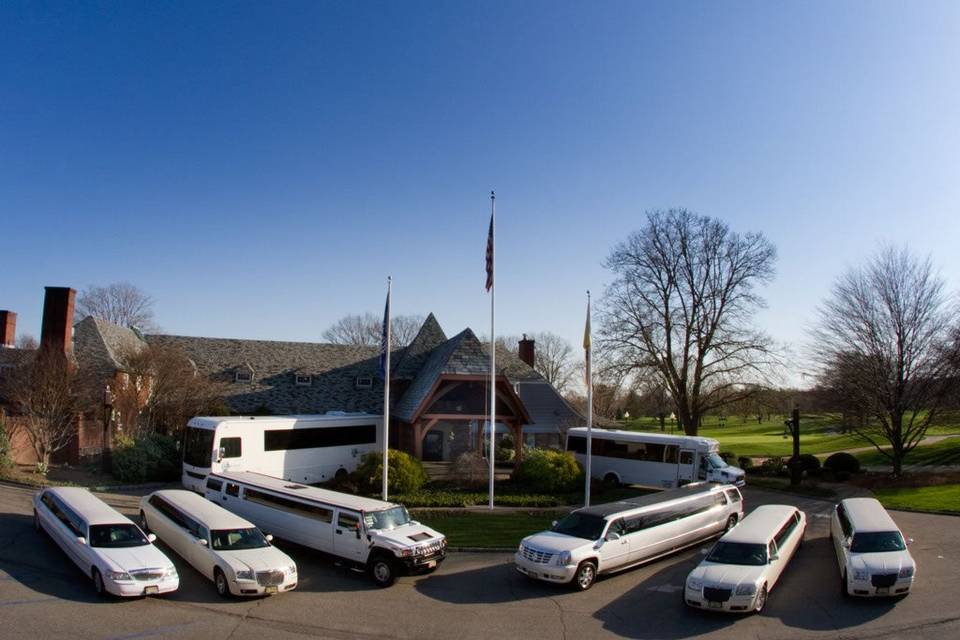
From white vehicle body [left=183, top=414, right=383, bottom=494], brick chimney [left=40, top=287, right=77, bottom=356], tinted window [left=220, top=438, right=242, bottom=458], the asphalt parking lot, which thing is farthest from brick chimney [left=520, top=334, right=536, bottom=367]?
the asphalt parking lot

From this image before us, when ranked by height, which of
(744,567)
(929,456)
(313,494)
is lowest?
(744,567)

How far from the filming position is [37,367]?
89.6 ft

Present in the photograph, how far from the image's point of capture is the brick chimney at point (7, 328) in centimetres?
3787

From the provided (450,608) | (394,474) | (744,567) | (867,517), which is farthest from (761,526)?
(394,474)

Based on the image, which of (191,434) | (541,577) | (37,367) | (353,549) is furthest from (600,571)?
(37,367)

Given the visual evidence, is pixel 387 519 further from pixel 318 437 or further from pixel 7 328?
pixel 7 328

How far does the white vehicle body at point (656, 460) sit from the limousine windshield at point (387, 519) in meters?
15.4

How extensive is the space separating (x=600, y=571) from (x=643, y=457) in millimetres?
14523

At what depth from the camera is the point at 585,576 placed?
49.1 feet

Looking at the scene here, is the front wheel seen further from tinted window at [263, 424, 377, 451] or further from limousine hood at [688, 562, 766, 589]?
tinted window at [263, 424, 377, 451]

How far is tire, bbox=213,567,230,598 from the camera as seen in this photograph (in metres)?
13.6

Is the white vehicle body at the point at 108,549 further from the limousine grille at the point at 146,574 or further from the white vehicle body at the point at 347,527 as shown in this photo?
the white vehicle body at the point at 347,527

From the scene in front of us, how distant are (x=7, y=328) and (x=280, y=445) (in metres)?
22.7

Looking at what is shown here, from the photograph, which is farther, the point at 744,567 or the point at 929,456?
the point at 929,456
